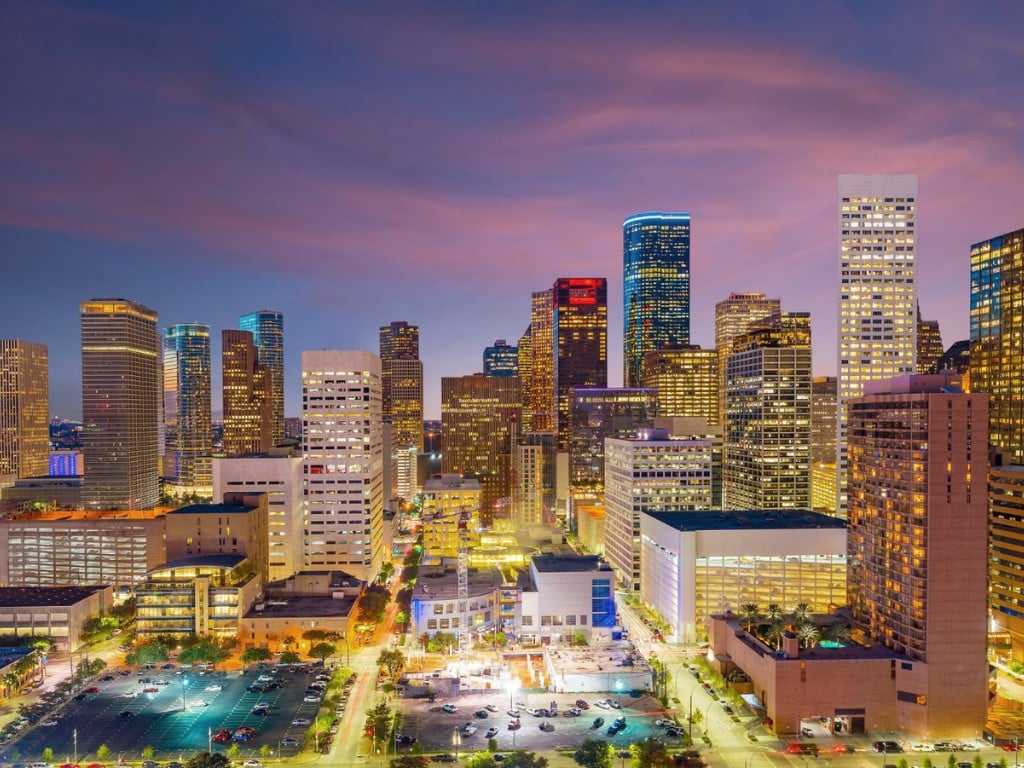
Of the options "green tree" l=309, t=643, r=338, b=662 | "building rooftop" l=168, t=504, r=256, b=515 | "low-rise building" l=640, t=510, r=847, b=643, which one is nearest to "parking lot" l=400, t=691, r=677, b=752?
"green tree" l=309, t=643, r=338, b=662

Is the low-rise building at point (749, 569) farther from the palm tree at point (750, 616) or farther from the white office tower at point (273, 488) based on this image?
the white office tower at point (273, 488)

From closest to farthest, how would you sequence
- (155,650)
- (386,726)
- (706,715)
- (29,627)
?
(386,726), (706,715), (155,650), (29,627)

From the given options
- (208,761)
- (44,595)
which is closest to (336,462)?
(44,595)

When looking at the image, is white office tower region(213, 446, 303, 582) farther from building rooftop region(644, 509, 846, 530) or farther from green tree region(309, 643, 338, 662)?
building rooftop region(644, 509, 846, 530)

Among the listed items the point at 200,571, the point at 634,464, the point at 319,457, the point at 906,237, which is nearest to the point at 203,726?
the point at 200,571

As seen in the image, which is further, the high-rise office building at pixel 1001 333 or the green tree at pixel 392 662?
the high-rise office building at pixel 1001 333

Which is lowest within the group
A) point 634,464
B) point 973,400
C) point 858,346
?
point 634,464

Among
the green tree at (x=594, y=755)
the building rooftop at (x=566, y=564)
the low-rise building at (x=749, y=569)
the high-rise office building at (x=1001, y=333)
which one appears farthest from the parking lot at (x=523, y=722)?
the high-rise office building at (x=1001, y=333)

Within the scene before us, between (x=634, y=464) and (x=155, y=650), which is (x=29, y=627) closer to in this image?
(x=155, y=650)
